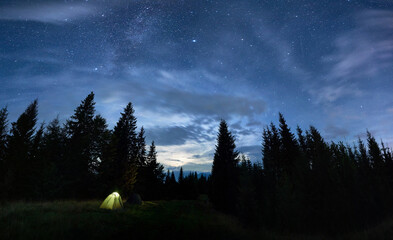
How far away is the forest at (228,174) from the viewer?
44.3 ft

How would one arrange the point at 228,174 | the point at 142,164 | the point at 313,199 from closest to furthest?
the point at 313,199
the point at 228,174
the point at 142,164

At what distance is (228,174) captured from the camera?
73.4ft

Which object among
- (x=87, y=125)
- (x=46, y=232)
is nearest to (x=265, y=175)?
(x=46, y=232)

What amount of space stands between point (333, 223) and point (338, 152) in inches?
1486

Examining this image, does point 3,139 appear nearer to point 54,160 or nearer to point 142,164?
point 54,160

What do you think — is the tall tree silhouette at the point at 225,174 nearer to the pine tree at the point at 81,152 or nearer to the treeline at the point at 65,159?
the treeline at the point at 65,159

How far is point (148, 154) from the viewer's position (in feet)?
131

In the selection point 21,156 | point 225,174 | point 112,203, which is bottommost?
point 112,203

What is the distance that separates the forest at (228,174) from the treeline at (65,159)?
12cm

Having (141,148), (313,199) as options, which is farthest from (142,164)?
(313,199)

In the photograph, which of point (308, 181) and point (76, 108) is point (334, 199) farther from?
point (76, 108)

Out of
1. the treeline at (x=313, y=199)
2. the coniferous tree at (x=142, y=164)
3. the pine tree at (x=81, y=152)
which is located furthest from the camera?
the coniferous tree at (x=142, y=164)

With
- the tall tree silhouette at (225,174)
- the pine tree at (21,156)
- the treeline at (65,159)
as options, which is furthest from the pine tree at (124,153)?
the tall tree silhouette at (225,174)

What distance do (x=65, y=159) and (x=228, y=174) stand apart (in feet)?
78.9
